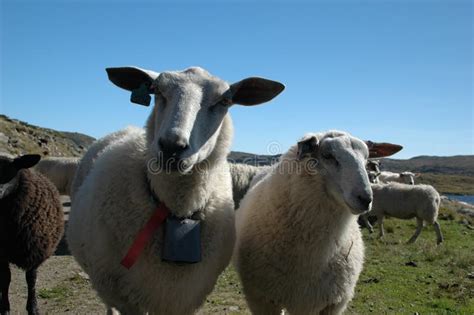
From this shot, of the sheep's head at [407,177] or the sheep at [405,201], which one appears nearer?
the sheep at [405,201]

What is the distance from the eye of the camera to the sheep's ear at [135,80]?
3.39m

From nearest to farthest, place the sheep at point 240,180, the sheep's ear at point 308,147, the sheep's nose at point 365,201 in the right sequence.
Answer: the sheep's nose at point 365,201, the sheep's ear at point 308,147, the sheep at point 240,180

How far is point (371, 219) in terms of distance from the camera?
58.7 ft

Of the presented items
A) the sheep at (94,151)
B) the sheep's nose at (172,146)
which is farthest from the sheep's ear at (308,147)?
the sheep at (94,151)

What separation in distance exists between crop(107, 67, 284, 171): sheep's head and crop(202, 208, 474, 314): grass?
137 inches

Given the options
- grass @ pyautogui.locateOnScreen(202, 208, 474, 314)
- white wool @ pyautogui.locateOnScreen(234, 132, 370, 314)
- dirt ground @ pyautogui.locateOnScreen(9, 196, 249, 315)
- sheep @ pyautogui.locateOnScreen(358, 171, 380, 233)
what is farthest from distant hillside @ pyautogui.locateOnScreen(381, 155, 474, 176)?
white wool @ pyautogui.locateOnScreen(234, 132, 370, 314)

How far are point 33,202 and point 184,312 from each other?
3393mm

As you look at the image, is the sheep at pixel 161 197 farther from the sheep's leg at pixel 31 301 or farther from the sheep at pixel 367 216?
the sheep at pixel 367 216

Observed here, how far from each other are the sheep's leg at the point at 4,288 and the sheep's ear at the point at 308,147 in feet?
12.6

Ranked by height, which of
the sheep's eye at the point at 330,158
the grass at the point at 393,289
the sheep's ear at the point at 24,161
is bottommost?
the grass at the point at 393,289

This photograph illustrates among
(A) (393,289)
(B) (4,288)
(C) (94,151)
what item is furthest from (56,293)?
(A) (393,289)

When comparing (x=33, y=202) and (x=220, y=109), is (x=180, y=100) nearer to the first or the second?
(x=220, y=109)

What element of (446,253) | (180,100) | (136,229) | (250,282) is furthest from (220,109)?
(446,253)

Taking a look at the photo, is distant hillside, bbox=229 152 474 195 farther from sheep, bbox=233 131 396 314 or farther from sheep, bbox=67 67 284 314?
sheep, bbox=67 67 284 314
